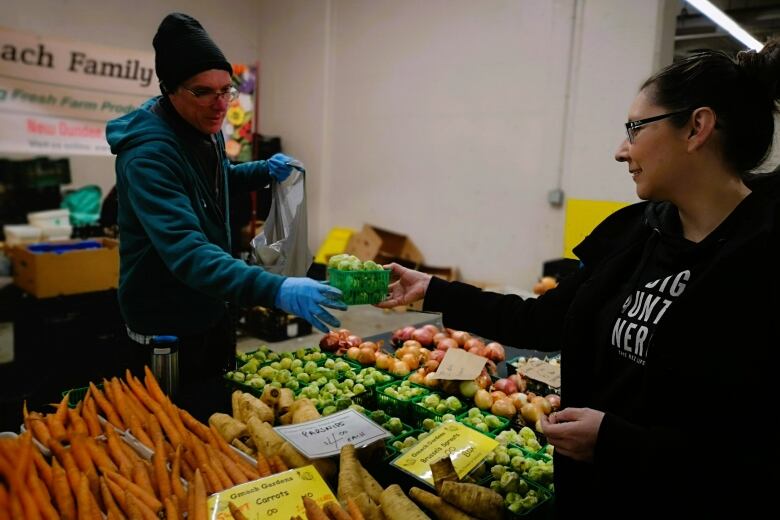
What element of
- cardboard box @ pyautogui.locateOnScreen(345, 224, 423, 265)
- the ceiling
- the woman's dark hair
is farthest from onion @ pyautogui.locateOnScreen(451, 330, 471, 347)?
the ceiling

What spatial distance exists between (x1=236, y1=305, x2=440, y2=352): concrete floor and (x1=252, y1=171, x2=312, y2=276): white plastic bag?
2680mm

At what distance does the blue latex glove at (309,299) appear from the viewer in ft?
4.84

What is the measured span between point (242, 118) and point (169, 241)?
637cm

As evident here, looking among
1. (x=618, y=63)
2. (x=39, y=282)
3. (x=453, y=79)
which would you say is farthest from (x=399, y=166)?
(x=39, y=282)

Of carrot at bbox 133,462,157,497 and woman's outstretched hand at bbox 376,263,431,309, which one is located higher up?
woman's outstretched hand at bbox 376,263,431,309

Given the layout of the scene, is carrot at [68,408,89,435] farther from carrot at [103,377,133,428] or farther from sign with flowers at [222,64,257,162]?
sign with flowers at [222,64,257,162]

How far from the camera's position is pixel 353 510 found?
1.20 meters

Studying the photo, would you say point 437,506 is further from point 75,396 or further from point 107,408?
point 75,396

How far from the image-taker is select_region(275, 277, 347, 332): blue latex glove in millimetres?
1476

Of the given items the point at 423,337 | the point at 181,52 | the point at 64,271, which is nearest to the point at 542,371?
the point at 423,337

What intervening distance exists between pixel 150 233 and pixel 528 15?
178 inches

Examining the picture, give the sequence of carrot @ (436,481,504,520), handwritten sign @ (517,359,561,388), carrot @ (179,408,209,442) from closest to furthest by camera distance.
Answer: carrot @ (436,481,504,520)
carrot @ (179,408,209,442)
handwritten sign @ (517,359,561,388)

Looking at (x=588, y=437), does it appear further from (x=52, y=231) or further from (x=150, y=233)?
(x=52, y=231)

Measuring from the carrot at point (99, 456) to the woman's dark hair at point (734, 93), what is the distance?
147 centimetres
